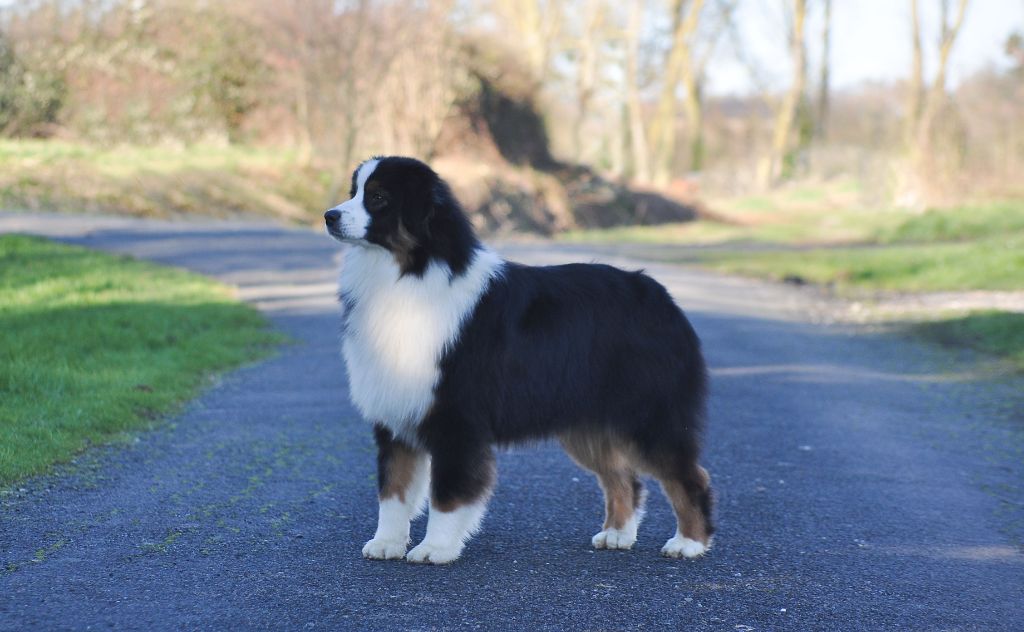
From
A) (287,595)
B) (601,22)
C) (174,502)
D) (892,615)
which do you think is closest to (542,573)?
(287,595)

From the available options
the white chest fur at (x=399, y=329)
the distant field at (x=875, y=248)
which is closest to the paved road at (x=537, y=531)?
the white chest fur at (x=399, y=329)

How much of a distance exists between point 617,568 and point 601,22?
45.8m

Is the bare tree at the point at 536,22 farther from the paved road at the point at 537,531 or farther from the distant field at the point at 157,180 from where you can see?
the paved road at the point at 537,531

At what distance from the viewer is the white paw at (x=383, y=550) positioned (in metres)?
5.26

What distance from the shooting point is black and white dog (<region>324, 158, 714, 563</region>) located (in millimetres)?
5199

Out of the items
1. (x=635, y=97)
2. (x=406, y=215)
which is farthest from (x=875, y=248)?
(x=635, y=97)

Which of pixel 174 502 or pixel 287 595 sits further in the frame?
pixel 174 502

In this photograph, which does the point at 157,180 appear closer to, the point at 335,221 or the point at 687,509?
the point at 335,221

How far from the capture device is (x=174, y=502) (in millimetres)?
6105

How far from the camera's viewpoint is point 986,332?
14.0 meters

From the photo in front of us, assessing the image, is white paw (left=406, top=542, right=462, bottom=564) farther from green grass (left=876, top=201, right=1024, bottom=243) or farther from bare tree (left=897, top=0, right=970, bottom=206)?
bare tree (left=897, top=0, right=970, bottom=206)

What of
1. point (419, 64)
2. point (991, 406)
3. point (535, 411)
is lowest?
point (991, 406)

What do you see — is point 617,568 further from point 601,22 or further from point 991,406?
point 601,22

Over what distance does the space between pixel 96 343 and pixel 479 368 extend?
6.90 m
